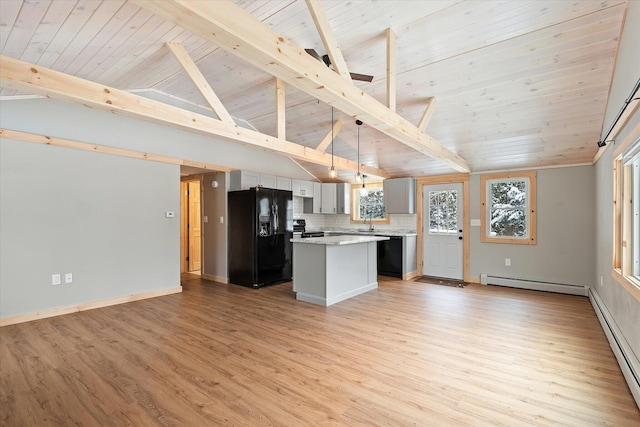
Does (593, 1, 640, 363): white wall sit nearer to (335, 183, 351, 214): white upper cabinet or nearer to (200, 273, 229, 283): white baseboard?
(335, 183, 351, 214): white upper cabinet

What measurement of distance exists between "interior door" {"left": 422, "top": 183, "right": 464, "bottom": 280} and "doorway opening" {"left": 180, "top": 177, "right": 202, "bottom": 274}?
5.00 meters

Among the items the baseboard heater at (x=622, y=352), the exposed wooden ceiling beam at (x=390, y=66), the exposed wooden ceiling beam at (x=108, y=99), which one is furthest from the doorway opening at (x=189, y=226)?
the baseboard heater at (x=622, y=352)

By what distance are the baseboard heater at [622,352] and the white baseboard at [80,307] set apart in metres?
5.41

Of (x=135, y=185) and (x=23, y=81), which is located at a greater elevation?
(x=23, y=81)

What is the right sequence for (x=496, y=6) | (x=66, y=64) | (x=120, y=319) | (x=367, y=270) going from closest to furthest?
(x=496, y=6) → (x=66, y=64) → (x=120, y=319) → (x=367, y=270)

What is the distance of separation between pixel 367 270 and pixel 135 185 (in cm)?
386

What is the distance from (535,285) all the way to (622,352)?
10.2ft

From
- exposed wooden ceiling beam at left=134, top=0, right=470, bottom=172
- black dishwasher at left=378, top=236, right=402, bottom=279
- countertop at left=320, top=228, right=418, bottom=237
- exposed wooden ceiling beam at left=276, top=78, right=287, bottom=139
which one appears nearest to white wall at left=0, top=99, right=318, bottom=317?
exposed wooden ceiling beam at left=276, top=78, right=287, bottom=139

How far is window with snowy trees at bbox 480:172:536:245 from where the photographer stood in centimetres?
554

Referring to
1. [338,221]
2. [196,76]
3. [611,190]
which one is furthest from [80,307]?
[611,190]

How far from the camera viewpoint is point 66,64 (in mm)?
3057

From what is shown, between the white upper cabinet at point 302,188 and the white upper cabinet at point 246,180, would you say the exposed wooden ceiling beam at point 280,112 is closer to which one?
the white upper cabinet at point 246,180

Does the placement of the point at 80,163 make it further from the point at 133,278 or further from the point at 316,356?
the point at 316,356

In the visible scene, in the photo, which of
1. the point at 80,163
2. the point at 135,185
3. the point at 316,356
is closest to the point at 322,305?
the point at 316,356
